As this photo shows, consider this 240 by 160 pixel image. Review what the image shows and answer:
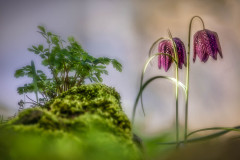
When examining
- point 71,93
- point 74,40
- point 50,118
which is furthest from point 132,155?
point 74,40

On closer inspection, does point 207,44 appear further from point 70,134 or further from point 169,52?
point 70,134

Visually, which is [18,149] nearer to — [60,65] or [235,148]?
[235,148]

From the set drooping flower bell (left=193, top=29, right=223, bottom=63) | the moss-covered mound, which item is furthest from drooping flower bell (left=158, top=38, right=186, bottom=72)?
the moss-covered mound

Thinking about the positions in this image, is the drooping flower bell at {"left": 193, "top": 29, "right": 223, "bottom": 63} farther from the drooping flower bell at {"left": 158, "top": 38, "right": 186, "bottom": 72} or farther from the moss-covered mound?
the moss-covered mound

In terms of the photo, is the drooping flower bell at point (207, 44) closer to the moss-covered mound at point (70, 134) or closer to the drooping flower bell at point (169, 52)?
the drooping flower bell at point (169, 52)

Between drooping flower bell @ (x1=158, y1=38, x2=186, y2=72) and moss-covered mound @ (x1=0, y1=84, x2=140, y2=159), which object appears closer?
moss-covered mound @ (x1=0, y1=84, x2=140, y2=159)

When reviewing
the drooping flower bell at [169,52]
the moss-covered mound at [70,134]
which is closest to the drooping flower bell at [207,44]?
the drooping flower bell at [169,52]
